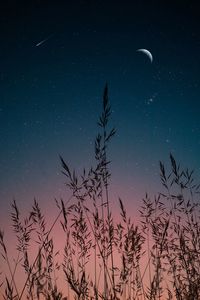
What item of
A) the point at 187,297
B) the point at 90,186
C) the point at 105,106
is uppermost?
the point at 105,106

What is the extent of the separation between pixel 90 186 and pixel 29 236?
1071 mm

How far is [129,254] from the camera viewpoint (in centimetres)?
410

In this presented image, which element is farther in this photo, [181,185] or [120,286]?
[181,185]

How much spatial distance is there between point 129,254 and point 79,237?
2.47ft

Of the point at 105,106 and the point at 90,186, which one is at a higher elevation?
the point at 105,106

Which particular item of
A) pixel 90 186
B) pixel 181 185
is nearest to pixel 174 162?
pixel 181 185

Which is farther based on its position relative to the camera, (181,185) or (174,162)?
(181,185)

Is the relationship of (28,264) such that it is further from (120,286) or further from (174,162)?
(174,162)

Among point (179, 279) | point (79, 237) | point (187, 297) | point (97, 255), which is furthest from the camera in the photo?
point (79, 237)

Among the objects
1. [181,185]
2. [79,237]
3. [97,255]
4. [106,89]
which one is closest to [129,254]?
[97,255]

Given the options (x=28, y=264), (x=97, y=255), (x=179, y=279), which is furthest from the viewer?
(x=97, y=255)

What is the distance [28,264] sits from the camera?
3.69 meters

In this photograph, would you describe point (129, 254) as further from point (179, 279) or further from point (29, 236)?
point (29, 236)

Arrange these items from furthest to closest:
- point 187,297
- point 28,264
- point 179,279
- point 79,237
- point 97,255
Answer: point 79,237 → point 97,255 → point 179,279 → point 28,264 → point 187,297
